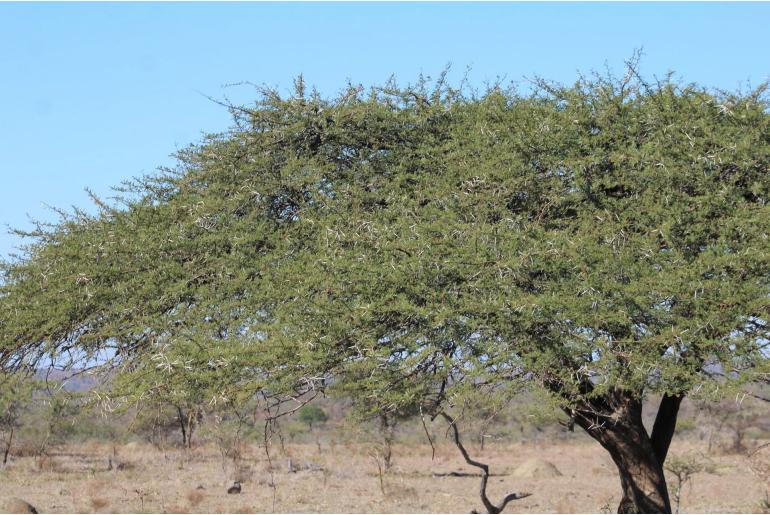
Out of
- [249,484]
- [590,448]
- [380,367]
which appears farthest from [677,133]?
[590,448]

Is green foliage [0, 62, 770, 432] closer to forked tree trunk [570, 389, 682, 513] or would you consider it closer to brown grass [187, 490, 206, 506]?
forked tree trunk [570, 389, 682, 513]

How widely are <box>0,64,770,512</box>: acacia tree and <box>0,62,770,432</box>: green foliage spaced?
0.04 meters

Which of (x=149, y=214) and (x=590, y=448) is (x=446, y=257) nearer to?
(x=149, y=214)

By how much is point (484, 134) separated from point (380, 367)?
158 inches

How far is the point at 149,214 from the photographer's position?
13.2 metres

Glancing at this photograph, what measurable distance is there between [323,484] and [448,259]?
24219mm

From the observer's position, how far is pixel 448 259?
32.8 feet

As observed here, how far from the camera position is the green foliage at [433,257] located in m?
9.57

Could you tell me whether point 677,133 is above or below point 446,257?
above

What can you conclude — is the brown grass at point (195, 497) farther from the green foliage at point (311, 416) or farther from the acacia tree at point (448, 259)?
the green foliage at point (311, 416)

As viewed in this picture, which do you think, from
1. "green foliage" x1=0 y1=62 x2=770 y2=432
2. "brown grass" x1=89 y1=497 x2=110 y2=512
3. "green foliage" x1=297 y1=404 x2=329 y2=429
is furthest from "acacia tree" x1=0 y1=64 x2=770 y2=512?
"green foliage" x1=297 y1=404 x2=329 y2=429

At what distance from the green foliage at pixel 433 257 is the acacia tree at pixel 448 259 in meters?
0.04

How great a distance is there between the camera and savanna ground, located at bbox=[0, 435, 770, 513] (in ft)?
89.9

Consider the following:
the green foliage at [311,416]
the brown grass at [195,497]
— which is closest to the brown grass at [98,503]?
the brown grass at [195,497]
